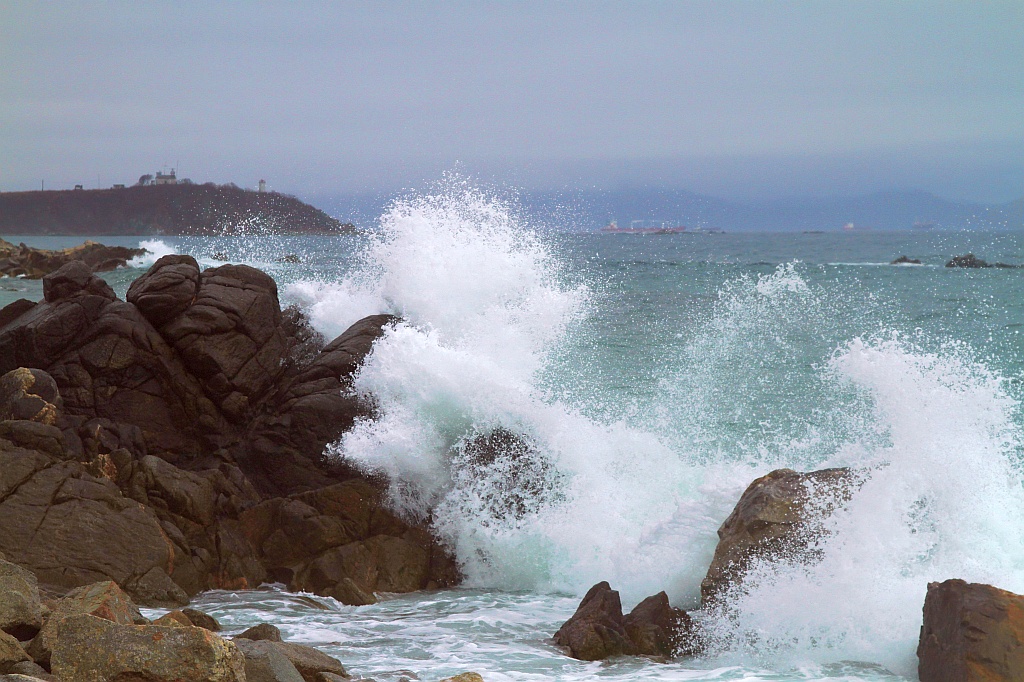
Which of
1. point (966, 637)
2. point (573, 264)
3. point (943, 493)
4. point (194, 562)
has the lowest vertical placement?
point (194, 562)

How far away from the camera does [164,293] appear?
10828mm

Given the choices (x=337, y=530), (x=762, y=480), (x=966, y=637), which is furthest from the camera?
(x=337, y=530)

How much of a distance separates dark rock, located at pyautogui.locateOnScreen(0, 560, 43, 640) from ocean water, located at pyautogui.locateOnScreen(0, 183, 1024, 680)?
208 centimetres

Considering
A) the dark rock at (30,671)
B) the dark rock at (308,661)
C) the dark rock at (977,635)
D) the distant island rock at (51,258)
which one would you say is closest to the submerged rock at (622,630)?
the dark rock at (977,635)

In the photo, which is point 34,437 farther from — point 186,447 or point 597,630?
point 597,630

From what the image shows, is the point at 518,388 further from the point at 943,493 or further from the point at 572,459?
the point at 943,493

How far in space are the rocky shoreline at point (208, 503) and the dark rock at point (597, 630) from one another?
0.05ft

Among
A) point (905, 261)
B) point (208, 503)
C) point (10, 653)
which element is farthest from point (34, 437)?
point (905, 261)

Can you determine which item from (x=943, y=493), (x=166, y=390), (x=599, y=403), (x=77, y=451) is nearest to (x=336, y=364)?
(x=166, y=390)

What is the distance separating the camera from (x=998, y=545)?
7.32 meters

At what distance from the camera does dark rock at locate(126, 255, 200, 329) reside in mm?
10750

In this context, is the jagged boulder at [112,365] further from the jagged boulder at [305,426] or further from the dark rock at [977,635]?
the dark rock at [977,635]

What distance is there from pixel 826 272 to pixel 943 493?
47337mm

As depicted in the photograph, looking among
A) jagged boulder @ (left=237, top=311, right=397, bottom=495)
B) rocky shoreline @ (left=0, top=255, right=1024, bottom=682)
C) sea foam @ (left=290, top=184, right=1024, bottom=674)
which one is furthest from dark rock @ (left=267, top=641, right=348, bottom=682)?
jagged boulder @ (left=237, top=311, right=397, bottom=495)
